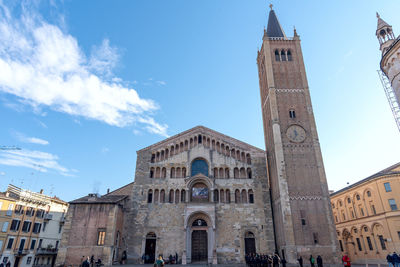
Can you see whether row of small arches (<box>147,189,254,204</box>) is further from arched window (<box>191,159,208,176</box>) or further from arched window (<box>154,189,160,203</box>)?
arched window (<box>191,159,208,176</box>)

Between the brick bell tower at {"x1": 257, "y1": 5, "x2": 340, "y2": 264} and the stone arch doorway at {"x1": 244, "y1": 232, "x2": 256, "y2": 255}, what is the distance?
8.44ft

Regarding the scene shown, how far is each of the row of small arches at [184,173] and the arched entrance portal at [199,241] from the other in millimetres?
5224

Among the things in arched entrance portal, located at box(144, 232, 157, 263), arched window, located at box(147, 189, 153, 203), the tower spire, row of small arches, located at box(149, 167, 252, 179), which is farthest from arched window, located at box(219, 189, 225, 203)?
the tower spire

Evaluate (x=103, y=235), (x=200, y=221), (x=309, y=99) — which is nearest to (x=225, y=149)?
(x=200, y=221)

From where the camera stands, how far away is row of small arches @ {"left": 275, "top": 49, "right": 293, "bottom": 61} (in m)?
33.4

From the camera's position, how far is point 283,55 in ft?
111

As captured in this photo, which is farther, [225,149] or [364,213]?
[364,213]

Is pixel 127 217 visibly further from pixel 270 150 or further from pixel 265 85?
pixel 265 85

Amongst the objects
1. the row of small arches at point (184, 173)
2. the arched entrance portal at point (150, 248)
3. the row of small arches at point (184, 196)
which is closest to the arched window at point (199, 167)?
the row of small arches at point (184, 173)

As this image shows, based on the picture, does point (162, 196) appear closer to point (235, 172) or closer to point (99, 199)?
point (99, 199)

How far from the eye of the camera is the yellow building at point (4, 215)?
3138 cm

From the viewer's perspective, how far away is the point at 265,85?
34312 millimetres

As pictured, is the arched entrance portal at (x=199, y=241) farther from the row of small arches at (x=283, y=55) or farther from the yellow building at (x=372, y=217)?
the row of small arches at (x=283, y=55)

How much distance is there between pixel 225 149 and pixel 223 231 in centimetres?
891
